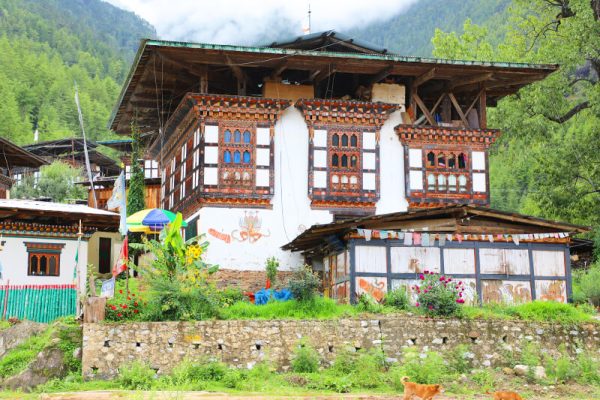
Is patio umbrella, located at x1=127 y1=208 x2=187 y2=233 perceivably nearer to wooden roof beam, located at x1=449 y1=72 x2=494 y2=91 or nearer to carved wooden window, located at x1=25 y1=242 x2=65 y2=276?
carved wooden window, located at x1=25 y1=242 x2=65 y2=276

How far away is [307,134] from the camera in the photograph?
103ft

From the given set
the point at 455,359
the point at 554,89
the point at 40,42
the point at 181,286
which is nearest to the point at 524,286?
the point at 455,359

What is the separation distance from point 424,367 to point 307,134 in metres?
13.4

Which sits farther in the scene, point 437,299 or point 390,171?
point 390,171

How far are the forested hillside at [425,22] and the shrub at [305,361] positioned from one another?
7361 cm

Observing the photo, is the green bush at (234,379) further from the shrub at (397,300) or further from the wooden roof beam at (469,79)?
the wooden roof beam at (469,79)

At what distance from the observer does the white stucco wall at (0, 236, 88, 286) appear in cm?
2881

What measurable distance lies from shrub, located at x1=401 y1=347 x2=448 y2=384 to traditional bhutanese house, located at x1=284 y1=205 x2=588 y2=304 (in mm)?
4036

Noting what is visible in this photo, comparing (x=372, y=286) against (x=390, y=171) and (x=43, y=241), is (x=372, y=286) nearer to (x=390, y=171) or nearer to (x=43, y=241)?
(x=390, y=171)

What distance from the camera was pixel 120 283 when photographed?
95.5ft

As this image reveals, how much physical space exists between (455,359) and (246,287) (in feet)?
32.9

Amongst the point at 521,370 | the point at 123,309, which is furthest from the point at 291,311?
the point at 521,370

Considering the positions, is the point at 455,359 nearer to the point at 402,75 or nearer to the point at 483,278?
the point at 483,278

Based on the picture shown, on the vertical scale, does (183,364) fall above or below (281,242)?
below
